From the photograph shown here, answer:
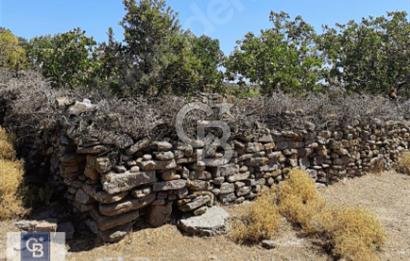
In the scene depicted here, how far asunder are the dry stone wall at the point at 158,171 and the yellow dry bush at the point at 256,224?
1.55 ft

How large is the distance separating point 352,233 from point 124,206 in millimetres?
2621

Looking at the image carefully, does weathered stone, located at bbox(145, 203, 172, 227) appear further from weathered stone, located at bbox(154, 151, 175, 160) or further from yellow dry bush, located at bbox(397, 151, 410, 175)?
yellow dry bush, located at bbox(397, 151, 410, 175)

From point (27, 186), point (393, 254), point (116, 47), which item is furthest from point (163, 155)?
point (116, 47)

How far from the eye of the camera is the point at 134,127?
3.56 m

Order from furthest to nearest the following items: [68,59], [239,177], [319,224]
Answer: [68,59] → [239,177] → [319,224]

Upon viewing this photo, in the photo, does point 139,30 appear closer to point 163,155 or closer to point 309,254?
point 163,155

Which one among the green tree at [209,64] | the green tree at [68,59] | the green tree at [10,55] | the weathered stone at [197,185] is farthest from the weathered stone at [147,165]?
the green tree at [10,55]

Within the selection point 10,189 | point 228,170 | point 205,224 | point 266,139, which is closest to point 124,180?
point 205,224

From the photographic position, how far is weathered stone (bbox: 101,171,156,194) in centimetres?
329

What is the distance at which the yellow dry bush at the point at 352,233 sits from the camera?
334 cm

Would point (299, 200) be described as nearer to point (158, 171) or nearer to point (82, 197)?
point (158, 171)

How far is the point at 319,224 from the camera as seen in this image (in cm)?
391

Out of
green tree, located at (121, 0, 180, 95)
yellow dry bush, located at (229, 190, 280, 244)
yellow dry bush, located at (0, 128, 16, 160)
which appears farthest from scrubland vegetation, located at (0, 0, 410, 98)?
yellow dry bush, located at (229, 190, 280, 244)

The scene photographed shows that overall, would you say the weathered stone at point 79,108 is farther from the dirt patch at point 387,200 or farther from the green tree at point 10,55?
the green tree at point 10,55
